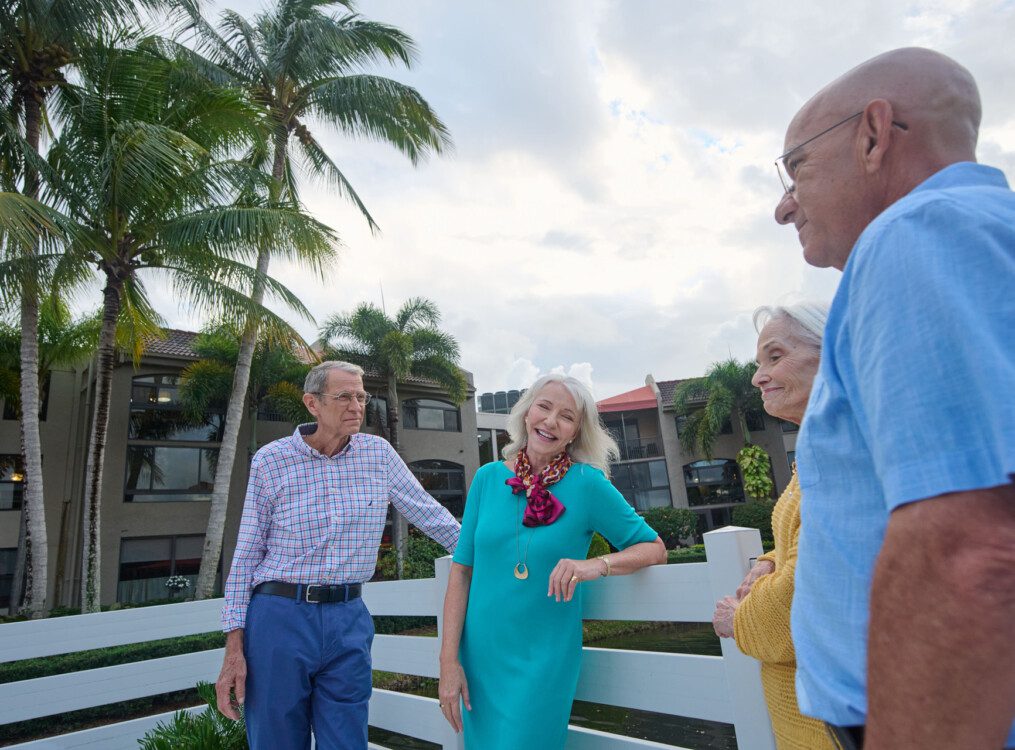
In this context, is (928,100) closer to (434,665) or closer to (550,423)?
(550,423)

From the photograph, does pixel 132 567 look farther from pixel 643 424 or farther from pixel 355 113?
pixel 643 424

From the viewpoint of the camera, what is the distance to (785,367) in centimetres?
164

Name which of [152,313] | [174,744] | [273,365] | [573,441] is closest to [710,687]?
[573,441]

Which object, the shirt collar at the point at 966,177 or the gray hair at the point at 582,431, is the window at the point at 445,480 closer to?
the gray hair at the point at 582,431

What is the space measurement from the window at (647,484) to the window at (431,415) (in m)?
10.6

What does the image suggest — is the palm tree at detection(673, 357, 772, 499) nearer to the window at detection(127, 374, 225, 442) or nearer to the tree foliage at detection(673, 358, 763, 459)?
the tree foliage at detection(673, 358, 763, 459)

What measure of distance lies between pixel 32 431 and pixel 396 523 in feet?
36.4

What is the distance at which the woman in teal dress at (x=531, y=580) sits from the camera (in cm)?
190

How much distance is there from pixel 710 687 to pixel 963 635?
152 centimetres

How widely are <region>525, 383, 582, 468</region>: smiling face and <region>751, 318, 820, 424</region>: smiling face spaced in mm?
750

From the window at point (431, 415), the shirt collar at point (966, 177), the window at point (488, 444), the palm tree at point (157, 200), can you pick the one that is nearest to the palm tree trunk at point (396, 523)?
the window at point (431, 415)

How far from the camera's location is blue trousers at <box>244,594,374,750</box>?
2447mm

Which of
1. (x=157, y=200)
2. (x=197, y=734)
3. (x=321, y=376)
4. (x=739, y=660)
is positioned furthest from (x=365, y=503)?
(x=157, y=200)

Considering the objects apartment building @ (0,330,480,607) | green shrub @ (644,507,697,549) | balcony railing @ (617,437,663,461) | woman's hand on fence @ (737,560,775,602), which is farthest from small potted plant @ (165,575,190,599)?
balcony railing @ (617,437,663,461)
